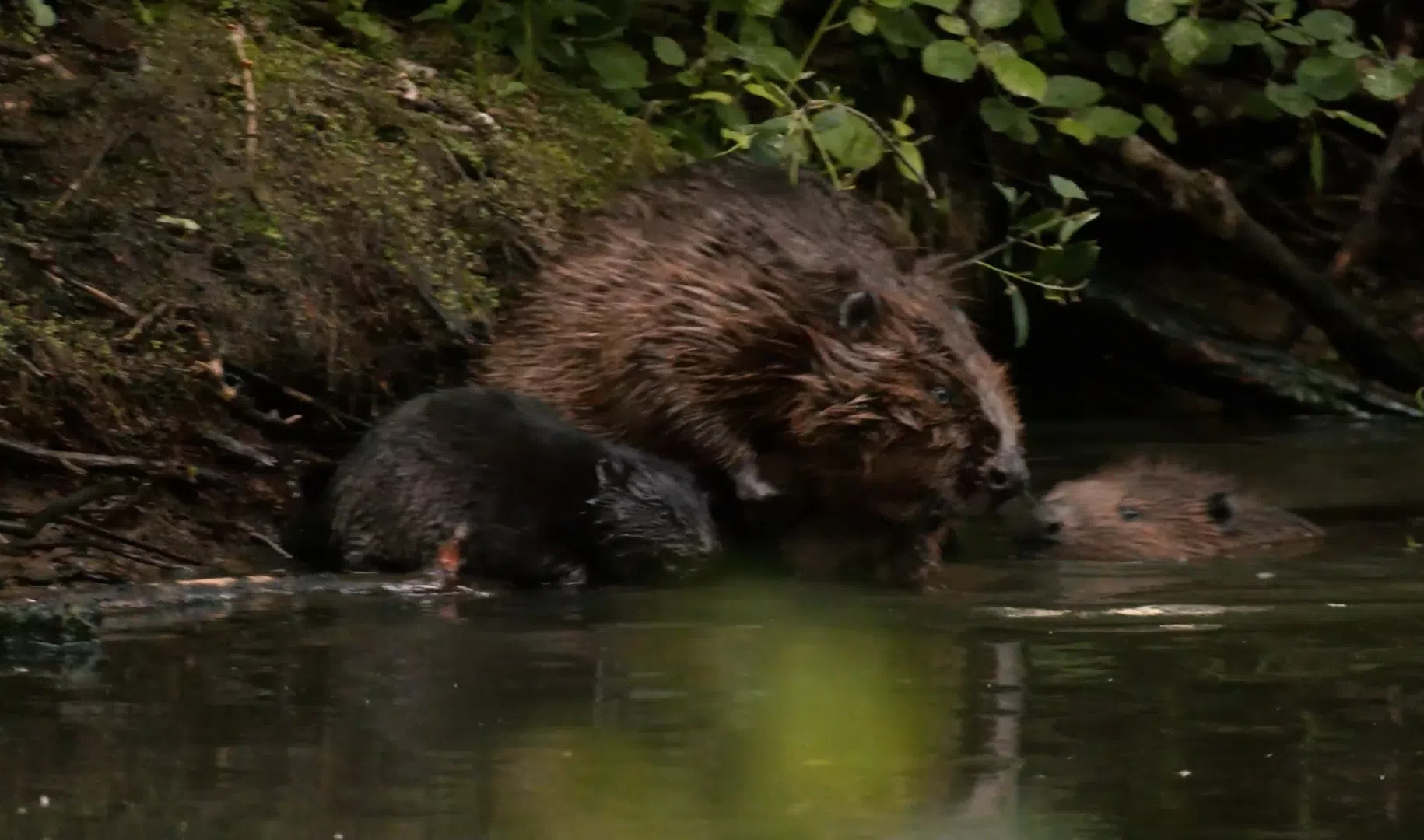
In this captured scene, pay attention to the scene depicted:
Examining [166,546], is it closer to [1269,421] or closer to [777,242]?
[777,242]

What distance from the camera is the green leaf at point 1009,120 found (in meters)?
5.88

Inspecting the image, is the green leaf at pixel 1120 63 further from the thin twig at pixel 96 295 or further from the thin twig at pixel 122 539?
the thin twig at pixel 122 539

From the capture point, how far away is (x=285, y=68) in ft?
16.0

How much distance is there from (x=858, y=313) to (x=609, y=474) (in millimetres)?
606

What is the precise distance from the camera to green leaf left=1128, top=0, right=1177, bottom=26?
5836 mm

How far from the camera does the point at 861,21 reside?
5609 millimetres

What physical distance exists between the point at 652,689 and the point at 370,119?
250 centimetres

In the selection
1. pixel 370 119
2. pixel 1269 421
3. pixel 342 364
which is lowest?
pixel 1269 421

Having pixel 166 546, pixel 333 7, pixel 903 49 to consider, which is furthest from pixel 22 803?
pixel 903 49

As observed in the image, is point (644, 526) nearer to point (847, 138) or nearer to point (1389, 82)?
point (847, 138)

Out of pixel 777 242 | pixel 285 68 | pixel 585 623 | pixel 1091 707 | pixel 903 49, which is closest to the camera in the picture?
pixel 1091 707

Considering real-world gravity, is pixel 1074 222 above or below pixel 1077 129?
below

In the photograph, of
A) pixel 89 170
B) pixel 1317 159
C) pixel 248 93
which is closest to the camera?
pixel 89 170

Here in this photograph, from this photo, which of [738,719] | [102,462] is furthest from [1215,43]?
[738,719]
